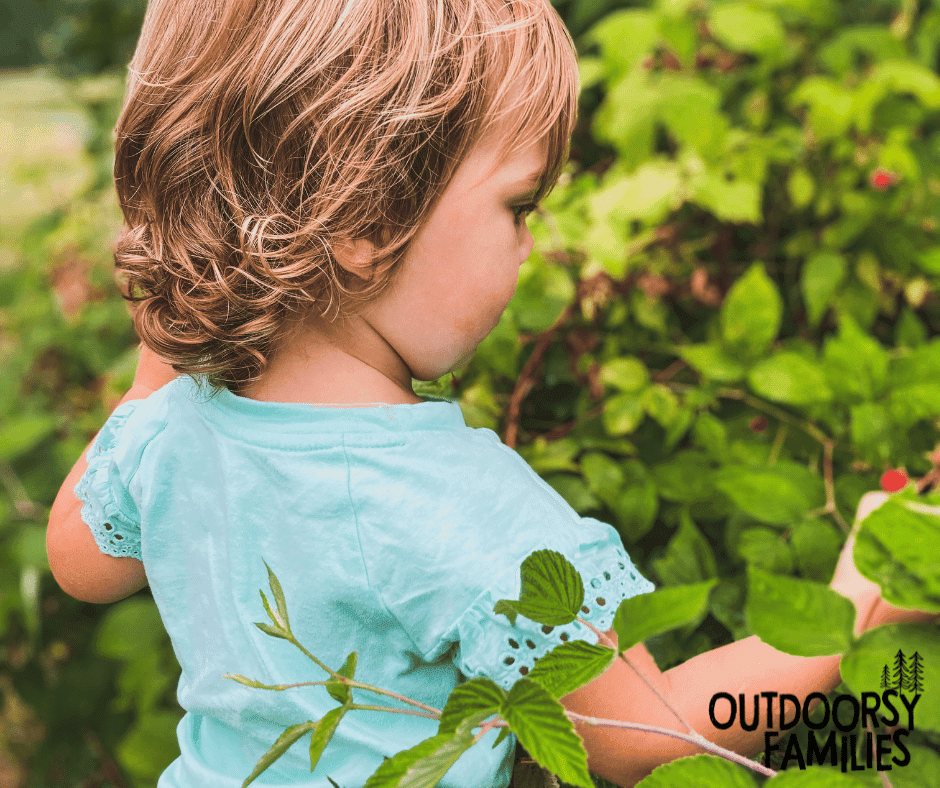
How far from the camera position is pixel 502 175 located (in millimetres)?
776

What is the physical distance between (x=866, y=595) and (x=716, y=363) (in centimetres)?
42

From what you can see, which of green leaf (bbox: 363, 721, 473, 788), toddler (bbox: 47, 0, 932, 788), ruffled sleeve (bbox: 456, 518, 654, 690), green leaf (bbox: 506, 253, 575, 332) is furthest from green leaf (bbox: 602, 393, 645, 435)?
green leaf (bbox: 363, 721, 473, 788)

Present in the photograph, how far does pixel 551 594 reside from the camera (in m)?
0.57

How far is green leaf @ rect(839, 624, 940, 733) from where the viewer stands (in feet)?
2.01

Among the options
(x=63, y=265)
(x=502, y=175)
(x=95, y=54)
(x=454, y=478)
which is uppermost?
(x=502, y=175)

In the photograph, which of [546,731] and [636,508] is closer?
[546,731]

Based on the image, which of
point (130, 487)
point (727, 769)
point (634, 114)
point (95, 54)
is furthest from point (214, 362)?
point (95, 54)

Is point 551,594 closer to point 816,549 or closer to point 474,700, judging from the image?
point 474,700

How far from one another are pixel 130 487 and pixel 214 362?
182mm

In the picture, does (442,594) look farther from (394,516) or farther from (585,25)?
(585,25)

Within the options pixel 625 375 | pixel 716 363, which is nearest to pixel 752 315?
pixel 716 363

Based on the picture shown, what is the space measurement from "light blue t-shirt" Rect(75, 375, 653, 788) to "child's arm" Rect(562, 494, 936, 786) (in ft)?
0.26

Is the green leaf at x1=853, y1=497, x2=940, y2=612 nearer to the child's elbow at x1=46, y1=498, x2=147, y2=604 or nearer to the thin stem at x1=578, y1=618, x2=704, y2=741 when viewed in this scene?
the thin stem at x1=578, y1=618, x2=704, y2=741

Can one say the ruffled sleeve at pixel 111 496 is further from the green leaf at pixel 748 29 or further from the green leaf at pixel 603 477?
the green leaf at pixel 748 29
